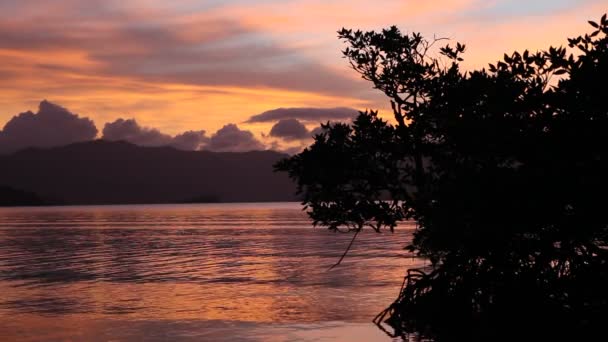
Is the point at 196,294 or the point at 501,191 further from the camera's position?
the point at 196,294

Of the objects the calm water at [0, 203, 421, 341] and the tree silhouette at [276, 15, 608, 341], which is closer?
the tree silhouette at [276, 15, 608, 341]

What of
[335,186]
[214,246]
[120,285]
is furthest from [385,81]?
[214,246]

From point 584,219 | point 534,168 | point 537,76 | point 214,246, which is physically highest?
point 537,76

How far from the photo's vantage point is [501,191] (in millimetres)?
18969

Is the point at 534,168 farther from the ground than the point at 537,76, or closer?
closer

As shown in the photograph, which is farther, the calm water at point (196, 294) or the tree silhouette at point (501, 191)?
the calm water at point (196, 294)

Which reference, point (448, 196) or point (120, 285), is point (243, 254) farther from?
point (448, 196)

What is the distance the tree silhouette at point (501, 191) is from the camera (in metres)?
18.4

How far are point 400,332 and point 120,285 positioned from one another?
19410 millimetres

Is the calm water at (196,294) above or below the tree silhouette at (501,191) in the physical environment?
below

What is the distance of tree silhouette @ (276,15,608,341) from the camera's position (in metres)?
18.4

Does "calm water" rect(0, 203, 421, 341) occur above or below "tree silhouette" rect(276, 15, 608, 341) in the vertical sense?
below

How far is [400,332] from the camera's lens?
72.9ft

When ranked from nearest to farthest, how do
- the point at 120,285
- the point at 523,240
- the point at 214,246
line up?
1. the point at 523,240
2. the point at 120,285
3. the point at 214,246
